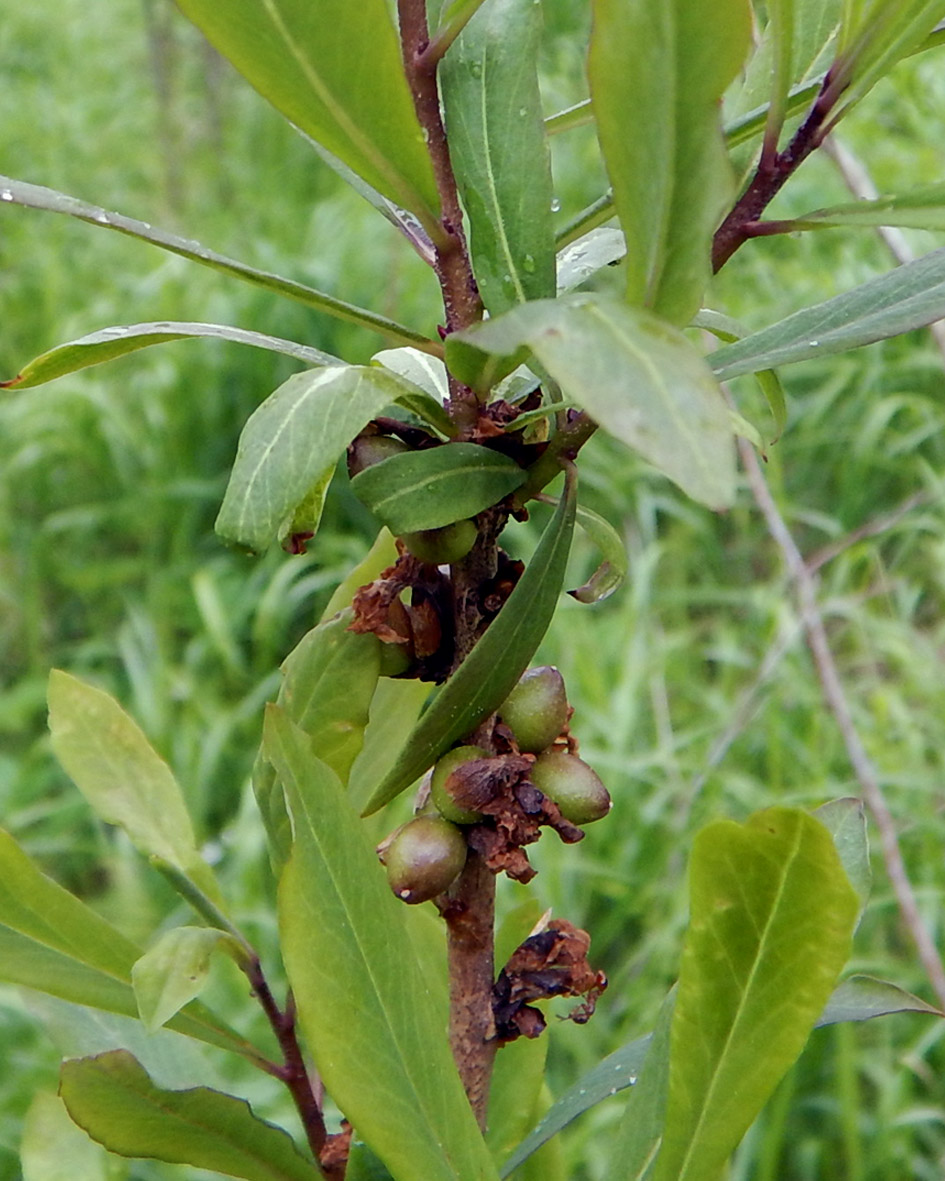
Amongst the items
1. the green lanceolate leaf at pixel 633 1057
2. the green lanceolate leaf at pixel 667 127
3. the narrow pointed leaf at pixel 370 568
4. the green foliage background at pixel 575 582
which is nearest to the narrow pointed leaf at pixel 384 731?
the narrow pointed leaf at pixel 370 568

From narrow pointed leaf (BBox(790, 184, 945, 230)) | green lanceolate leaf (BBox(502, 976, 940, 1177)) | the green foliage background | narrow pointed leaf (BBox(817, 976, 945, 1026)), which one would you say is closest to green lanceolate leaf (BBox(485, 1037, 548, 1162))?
green lanceolate leaf (BBox(502, 976, 940, 1177))

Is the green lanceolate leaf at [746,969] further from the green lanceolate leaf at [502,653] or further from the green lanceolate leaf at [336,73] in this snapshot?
the green lanceolate leaf at [336,73]

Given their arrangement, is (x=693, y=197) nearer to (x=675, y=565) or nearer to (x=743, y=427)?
(x=743, y=427)

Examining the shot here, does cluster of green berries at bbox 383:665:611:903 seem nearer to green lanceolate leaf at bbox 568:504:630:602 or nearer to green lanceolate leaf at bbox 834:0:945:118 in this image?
green lanceolate leaf at bbox 568:504:630:602

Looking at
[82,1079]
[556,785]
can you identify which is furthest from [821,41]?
[82,1079]

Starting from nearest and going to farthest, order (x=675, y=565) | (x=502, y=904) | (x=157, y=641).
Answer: (x=502, y=904) → (x=157, y=641) → (x=675, y=565)

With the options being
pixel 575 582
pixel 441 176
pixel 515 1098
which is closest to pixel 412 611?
pixel 441 176
